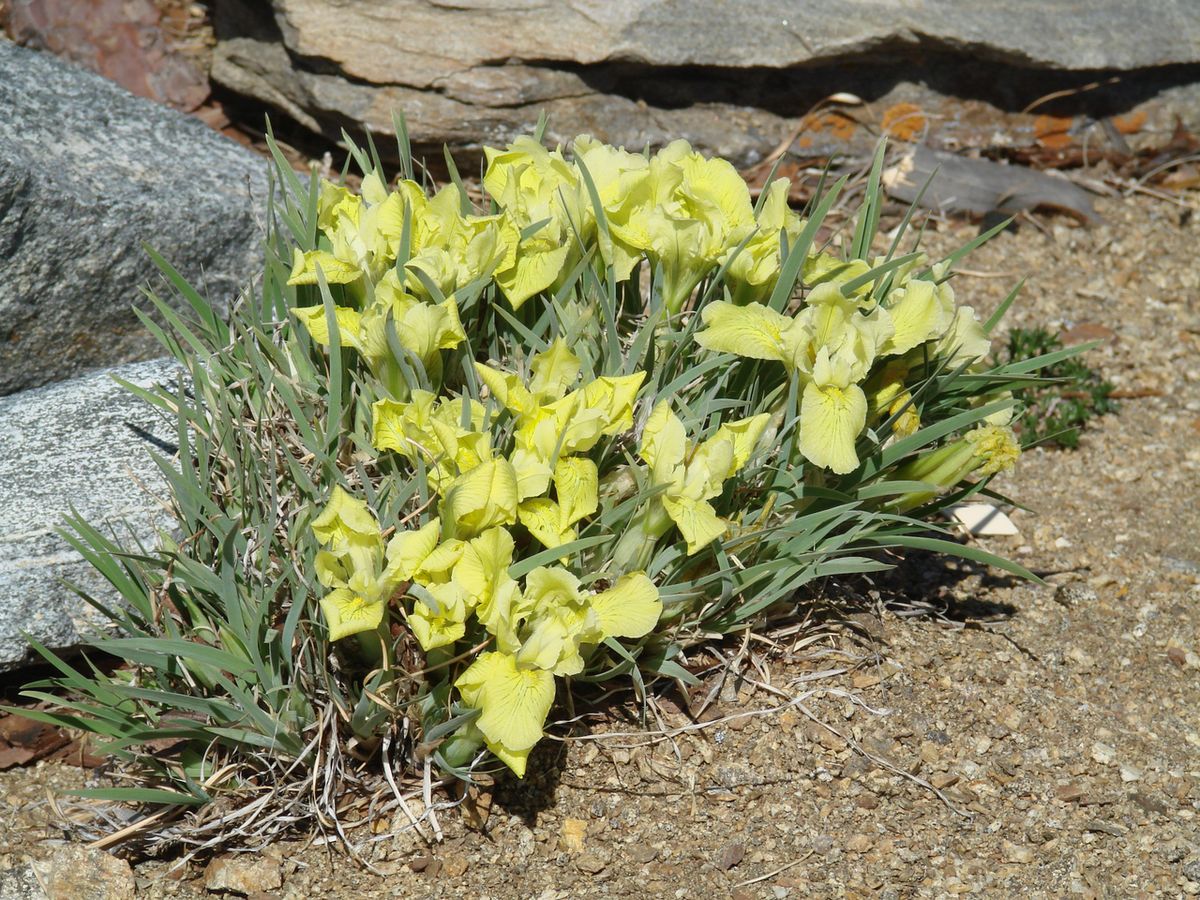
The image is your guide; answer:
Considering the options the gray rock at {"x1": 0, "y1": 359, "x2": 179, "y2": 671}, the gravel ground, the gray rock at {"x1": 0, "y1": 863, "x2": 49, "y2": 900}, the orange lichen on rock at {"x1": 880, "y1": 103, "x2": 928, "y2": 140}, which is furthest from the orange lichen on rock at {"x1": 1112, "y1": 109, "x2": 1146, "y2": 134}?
the gray rock at {"x1": 0, "y1": 863, "x2": 49, "y2": 900}

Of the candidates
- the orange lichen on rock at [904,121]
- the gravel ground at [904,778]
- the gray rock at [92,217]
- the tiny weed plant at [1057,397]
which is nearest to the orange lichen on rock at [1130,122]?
the orange lichen on rock at [904,121]

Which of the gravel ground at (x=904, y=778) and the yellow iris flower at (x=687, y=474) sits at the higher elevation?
the yellow iris flower at (x=687, y=474)

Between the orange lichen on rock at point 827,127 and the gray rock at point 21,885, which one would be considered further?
the orange lichen on rock at point 827,127

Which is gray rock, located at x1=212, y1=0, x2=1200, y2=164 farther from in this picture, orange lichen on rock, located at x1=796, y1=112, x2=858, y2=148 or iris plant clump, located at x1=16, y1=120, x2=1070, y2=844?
iris plant clump, located at x1=16, y1=120, x2=1070, y2=844

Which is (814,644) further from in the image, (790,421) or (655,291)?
(655,291)

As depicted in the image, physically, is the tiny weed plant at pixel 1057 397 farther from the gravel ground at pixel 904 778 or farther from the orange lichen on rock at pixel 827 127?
the orange lichen on rock at pixel 827 127

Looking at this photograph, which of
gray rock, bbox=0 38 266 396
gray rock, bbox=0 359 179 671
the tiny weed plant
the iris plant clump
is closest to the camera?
the iris plant clump

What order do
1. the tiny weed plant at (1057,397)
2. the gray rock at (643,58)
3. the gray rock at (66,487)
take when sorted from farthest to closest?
the gray rock at (643,58)
the tiny weed plant at (1057,397)
the gray rock at (66,487)
